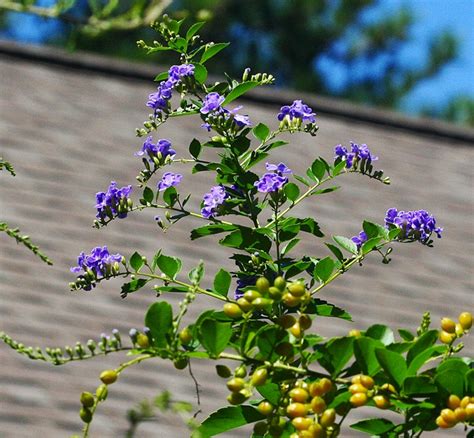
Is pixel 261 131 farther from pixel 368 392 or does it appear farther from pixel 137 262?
pixel 368 392

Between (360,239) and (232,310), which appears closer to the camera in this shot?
(232,310)

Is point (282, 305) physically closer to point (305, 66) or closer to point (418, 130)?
point (418, 130)

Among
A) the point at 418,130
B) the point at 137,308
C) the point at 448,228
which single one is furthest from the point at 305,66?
the point at 137,308

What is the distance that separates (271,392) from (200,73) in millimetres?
463

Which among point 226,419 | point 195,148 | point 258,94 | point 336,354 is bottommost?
point 226,419

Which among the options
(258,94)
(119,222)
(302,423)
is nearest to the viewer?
(302,423)

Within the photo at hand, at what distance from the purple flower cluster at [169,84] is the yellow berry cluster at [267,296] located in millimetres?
377

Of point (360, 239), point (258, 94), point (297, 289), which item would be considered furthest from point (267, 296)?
point (258, 94)

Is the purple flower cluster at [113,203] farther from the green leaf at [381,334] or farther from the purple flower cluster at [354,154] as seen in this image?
the green leaf at [381,334]

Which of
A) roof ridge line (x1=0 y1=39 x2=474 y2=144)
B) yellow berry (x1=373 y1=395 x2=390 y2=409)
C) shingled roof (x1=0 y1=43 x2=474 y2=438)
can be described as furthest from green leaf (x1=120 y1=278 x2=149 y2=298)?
roof ridge line (x1=0 y1=39 x2=474 y2=144)

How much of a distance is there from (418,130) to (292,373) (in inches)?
368

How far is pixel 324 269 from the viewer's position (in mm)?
1493

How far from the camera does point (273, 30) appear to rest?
24281mm

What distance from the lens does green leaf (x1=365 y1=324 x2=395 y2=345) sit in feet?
4.38
